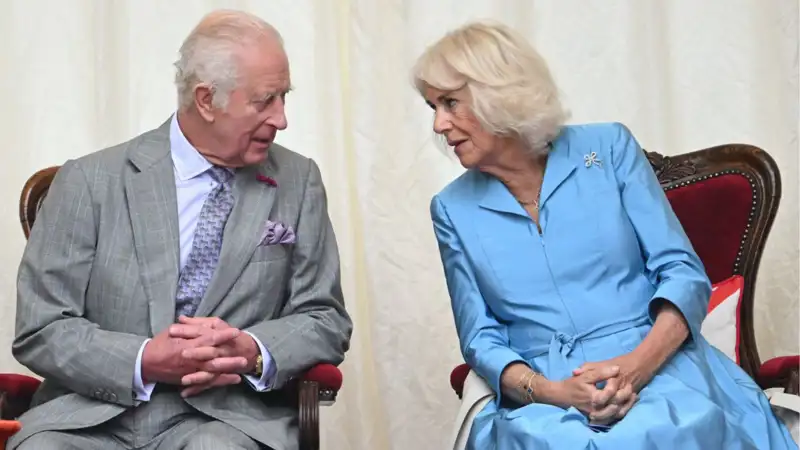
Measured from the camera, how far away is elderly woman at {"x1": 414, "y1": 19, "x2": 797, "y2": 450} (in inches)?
94.6

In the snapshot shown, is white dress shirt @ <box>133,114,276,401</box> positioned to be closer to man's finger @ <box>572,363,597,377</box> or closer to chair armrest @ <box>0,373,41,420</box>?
chair armrest @ <box>0,373,41,420</box>

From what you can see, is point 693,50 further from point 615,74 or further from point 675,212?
point 675,212

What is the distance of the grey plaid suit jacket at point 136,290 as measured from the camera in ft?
8.12

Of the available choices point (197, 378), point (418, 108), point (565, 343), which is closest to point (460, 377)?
point (565, 343)

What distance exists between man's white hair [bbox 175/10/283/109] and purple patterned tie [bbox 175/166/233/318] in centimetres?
23

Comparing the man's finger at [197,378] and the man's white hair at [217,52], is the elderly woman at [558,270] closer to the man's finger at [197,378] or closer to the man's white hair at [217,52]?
the man's white hair at [217,52]

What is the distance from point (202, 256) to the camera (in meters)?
2.61

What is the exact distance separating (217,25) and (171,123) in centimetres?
26

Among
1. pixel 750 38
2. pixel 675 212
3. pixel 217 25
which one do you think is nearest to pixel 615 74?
pixel 750 38

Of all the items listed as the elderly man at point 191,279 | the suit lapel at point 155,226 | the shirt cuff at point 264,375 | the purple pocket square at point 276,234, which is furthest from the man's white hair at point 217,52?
the shirt cuff at point 264,375

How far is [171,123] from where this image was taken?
2.76 metres

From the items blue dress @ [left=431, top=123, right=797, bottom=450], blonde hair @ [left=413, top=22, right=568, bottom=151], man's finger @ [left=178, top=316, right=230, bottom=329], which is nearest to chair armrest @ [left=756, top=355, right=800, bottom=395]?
blue dress @ [left=431, top=123, right=797, bottom=450]

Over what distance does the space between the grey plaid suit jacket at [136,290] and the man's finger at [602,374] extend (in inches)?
22.7

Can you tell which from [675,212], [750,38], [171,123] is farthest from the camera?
[750,38]
